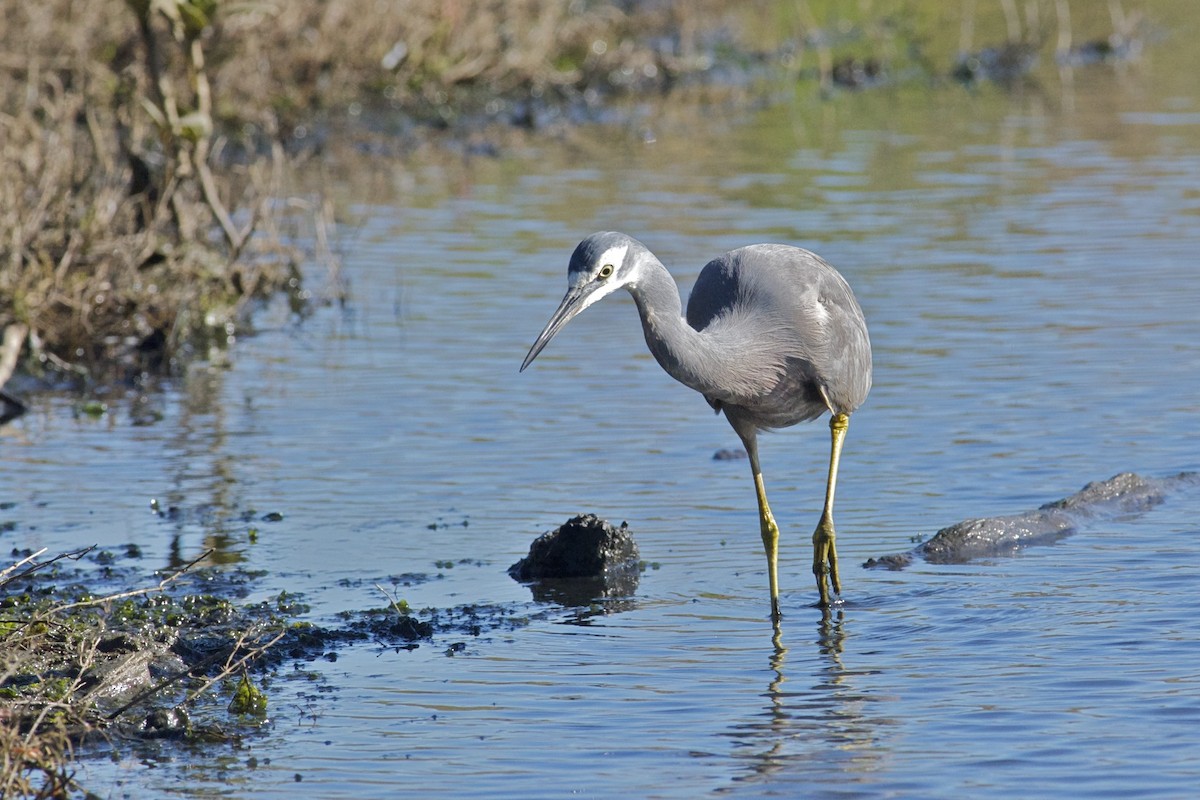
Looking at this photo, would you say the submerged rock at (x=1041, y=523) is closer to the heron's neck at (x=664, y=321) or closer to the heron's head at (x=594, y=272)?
the heron's neck at (x=664, y=321)

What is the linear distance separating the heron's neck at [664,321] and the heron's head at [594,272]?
0.27 ft

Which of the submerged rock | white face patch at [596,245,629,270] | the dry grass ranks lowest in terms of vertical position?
the submerged rock

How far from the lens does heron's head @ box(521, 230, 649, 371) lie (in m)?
5.95

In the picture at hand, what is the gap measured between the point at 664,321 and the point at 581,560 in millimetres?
1689

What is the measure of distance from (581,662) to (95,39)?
1493 centimetres

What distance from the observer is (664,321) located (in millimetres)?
6102

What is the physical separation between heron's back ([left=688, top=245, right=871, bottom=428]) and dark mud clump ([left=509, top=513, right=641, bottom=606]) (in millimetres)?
720

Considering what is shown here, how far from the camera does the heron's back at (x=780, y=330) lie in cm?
681

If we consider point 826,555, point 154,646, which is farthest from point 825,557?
point 154,646

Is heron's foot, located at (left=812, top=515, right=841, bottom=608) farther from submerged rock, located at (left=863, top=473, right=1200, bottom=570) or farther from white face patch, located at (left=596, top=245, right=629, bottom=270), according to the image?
white face patch, located at (left=596, top=245, right=629, bottom=270)

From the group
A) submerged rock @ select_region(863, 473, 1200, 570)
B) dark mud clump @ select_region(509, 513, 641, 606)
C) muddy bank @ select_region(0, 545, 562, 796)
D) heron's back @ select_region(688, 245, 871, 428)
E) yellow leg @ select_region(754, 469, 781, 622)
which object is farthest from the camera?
submerged rock @ select_region(863, 473, 1200, 570)

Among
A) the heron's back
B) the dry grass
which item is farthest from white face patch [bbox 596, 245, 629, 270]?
the dry grass

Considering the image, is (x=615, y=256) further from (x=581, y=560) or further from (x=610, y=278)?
(x=581, y=560)

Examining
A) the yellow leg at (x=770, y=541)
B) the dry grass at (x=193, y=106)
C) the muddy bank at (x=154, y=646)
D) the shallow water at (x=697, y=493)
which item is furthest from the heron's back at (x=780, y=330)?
the dry grass at (x=193, y=106)
